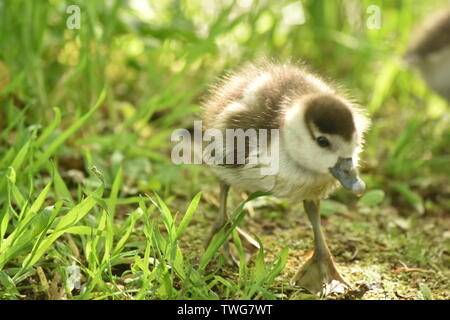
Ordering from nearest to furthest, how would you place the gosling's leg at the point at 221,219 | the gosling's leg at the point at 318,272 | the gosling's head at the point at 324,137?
1. the gosling's head at the point at 324,137
2. the gosling's leg at the point at 318,272
3. the gosling's leg at the point at 221,219

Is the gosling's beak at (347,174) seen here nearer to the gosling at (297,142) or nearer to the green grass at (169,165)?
the gosling at (297,142)

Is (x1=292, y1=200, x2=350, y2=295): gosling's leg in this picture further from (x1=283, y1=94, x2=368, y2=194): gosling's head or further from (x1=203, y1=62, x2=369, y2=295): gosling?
(x1=283, y1=94, x2=368, y2=194): gosling's head

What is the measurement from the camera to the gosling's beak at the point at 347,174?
2131mm

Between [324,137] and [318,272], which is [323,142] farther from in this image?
[318,272]

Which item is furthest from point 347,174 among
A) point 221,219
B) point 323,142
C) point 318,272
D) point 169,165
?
point 169,165

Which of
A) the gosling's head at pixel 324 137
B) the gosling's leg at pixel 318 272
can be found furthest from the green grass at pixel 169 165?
the gosling's head at pixel 324 137

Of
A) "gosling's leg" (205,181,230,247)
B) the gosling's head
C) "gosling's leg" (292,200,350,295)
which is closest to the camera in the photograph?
the gosling's head

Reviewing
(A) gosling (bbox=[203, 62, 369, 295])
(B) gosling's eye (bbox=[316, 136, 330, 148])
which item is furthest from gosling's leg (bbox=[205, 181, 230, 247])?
(B) gosling's eye (bbox=[316, 136, 330, 148])

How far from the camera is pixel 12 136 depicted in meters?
3.16

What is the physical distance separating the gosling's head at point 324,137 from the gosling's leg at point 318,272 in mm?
240

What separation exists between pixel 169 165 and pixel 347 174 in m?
1.14

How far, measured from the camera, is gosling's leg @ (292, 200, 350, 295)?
7.37 ft
